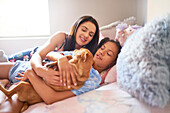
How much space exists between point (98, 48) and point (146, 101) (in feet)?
2.17

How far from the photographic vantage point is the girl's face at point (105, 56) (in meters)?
1.13

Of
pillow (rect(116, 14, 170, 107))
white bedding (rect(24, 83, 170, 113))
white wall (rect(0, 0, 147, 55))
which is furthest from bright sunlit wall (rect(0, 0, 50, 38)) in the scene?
pillow (rect(116, 14, 170, 107))

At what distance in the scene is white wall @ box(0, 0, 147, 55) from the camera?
1879 millimetres

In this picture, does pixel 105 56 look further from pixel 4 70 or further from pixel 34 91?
pixel 4 70

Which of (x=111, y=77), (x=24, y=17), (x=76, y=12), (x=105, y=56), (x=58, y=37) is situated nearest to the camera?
(x=111, y=77)

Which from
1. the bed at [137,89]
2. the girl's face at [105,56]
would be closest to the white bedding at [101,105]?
the bed at [137,89]

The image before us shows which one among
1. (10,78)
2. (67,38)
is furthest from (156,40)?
(10,78)

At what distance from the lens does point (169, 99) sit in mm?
607

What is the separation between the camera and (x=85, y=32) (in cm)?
119

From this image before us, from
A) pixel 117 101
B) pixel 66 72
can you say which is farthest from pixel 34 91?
pixel 117 101

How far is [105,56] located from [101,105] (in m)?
0.50

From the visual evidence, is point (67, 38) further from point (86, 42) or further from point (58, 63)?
point (58, 63)

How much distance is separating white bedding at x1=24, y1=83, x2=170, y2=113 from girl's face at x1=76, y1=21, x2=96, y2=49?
510 mm

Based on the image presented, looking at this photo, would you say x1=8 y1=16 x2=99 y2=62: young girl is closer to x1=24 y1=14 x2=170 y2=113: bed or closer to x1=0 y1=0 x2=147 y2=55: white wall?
x1=24 y1=14 x2=170 y2=113: bed
